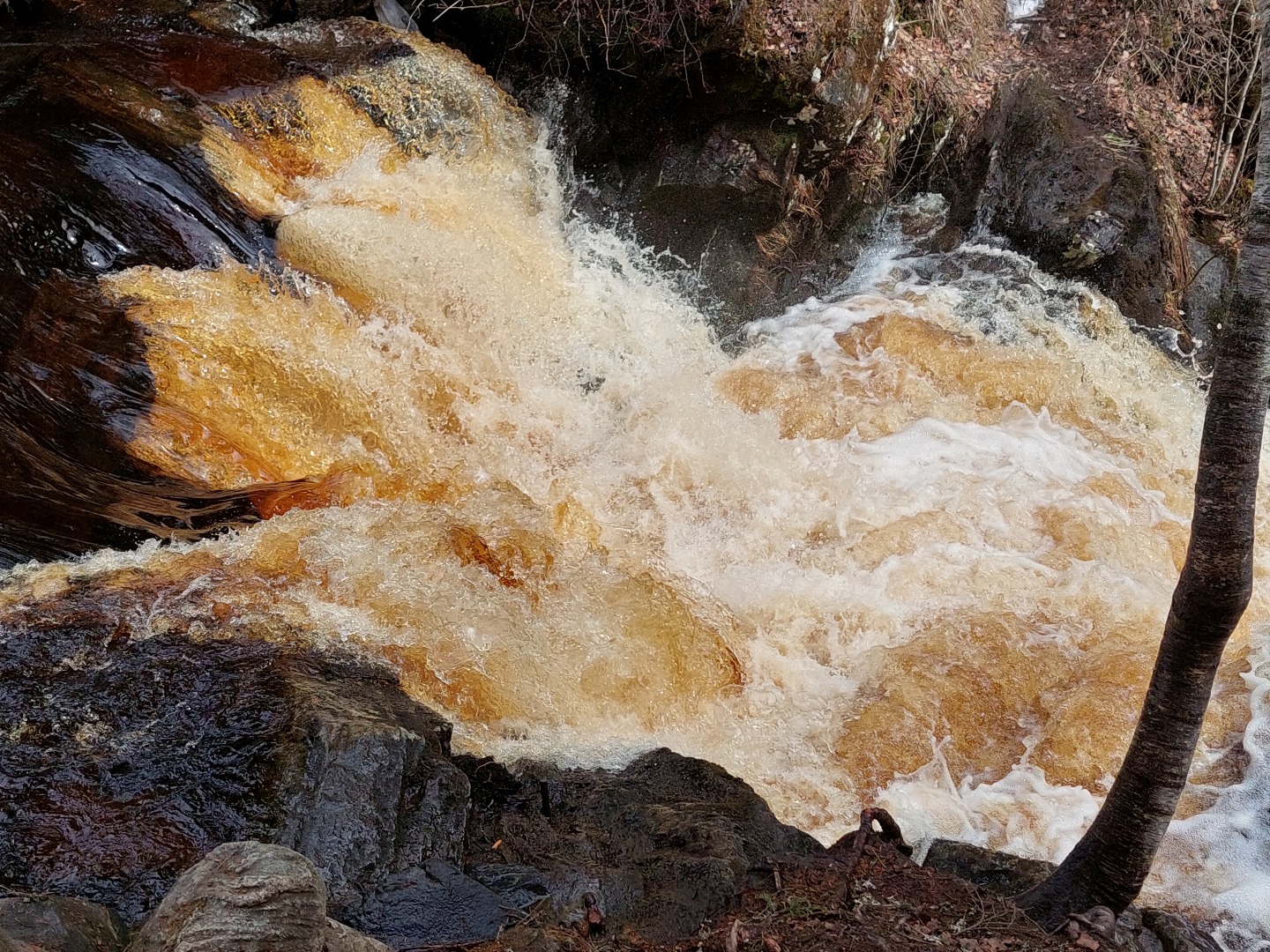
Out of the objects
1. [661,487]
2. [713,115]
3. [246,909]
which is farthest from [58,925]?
[713,115]

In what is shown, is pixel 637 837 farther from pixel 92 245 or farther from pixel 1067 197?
pixel 1067 197

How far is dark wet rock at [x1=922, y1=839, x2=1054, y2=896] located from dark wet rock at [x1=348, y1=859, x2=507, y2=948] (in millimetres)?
1581

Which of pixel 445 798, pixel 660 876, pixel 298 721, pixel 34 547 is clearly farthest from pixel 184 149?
pixel 660 876

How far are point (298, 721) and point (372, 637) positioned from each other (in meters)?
0.69

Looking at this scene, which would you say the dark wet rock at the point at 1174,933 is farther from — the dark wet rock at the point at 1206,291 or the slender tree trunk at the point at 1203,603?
the dark wet rock at the point at 1206,291

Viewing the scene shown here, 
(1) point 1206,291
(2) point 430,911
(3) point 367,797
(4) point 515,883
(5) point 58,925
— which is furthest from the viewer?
(1) point 1206,291

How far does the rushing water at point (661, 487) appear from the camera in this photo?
400 centimetres

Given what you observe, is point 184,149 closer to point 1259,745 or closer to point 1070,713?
point 1070,713

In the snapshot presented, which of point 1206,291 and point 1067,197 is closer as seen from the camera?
point 1067,197

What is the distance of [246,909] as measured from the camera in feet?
5.74

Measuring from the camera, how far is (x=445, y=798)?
302 cm

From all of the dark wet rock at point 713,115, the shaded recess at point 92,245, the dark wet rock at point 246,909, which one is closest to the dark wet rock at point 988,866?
the dark wet rock at point 246,909

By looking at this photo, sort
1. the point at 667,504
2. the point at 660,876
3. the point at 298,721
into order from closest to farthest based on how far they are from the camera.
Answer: the point at 660,876 → the point at 298,721 → the point at 667,504

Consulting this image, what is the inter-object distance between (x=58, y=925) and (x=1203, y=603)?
289cm
